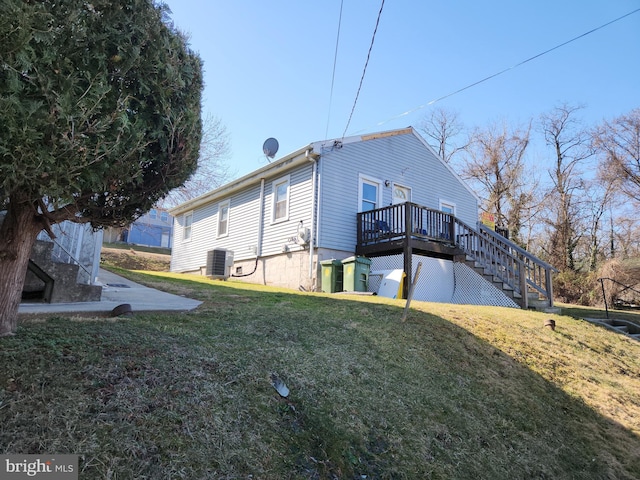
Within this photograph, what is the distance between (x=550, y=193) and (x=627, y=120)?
5.31 metres

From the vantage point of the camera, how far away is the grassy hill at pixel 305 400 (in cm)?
216

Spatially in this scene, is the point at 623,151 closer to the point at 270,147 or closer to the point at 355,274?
the point at 270,147

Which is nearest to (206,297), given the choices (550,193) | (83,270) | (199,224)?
(83,270)

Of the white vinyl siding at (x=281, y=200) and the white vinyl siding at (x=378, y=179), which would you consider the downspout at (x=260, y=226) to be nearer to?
the white vinyl siding at (x=281, y=200)

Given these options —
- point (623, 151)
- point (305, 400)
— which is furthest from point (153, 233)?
point (623, 151)

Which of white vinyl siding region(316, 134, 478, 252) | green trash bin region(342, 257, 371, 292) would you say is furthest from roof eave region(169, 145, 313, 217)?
green trash bin region(342, 257, 371, 292)

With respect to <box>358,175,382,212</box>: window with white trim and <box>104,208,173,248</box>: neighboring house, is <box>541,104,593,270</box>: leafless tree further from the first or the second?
<box>104,208,173,248</box>: neighboring house

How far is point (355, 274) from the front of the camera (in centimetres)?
980

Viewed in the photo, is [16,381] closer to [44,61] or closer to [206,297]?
[44,61]

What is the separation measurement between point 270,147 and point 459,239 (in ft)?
24.5

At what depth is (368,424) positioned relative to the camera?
119 inches

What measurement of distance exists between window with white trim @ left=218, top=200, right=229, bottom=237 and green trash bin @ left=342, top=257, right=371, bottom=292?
6262 mm

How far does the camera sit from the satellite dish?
14.6 metres

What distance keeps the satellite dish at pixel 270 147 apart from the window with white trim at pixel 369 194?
4263mm
